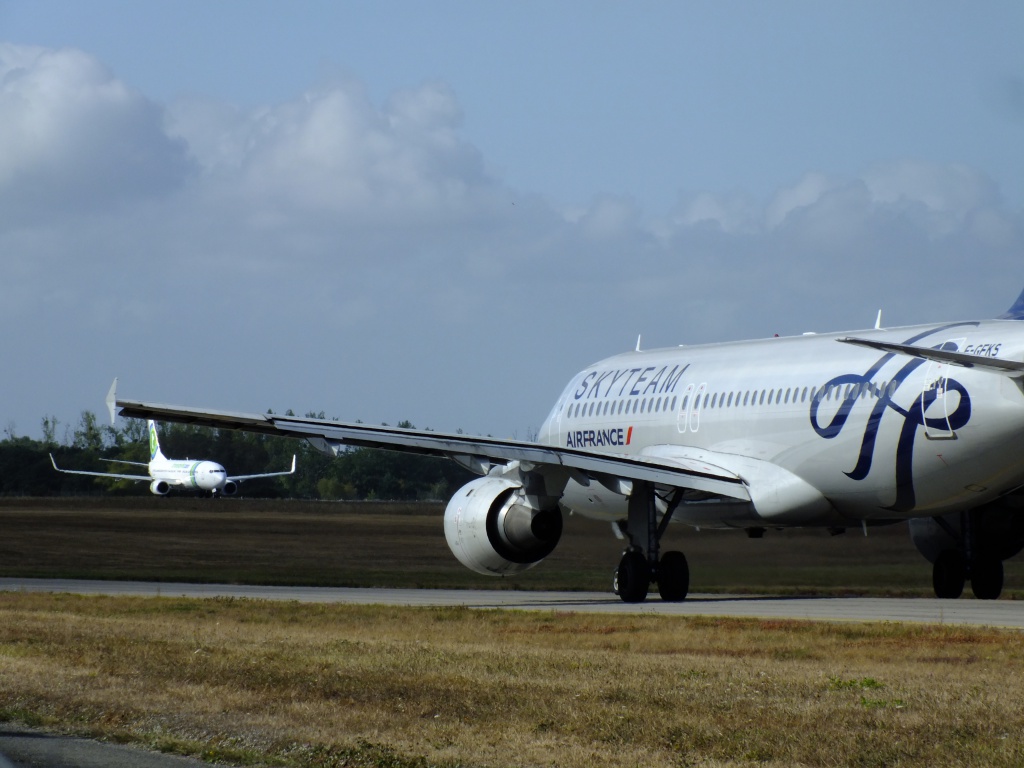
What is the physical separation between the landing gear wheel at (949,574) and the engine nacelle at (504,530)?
5960 millimetres

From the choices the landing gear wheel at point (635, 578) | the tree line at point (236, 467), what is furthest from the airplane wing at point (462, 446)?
the tree line at point (236, 467)

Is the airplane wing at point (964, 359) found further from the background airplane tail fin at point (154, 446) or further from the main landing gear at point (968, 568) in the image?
the background airplane tail fin at point (154, 446)

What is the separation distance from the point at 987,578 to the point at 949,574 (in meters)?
0.59

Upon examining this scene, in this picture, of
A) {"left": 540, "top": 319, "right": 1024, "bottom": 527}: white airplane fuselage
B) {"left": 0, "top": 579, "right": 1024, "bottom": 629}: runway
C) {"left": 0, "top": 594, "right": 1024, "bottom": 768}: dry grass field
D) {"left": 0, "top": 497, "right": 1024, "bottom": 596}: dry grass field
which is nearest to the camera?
{"left": 0, "top": 594, "right": 1024, "bottom": 768}: dry grass field

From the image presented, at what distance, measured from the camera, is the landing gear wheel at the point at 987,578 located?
24.2 meters

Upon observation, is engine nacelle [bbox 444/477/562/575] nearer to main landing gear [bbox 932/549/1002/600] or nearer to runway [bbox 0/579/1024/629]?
runway [bbox 0/579/1024/629]

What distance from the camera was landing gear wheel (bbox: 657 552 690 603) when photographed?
24.6 m

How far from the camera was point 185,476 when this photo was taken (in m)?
99.9

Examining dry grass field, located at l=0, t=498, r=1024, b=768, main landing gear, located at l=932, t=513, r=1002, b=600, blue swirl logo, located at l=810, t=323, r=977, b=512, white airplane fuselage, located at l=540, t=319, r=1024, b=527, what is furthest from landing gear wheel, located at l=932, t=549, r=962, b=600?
blue swirl logo, located at l=810, t=323, r=977, b=512

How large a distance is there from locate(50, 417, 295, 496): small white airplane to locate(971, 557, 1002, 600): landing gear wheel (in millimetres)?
75105

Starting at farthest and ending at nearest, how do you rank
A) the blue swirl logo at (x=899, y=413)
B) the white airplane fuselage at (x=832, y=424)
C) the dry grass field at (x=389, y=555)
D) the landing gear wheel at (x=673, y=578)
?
1. the dry grass field at (x=389, y=555)
2. the landing gear wheel at (x=673, y=578)
3. the blue swirl logo at (x=899, y=413)
4. the white airplane fuselage at (x=832, y=424)

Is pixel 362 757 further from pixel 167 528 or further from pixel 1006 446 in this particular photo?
pixel 167 528

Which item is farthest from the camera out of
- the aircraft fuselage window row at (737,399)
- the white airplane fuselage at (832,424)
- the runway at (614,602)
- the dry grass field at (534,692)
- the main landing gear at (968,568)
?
the main landing gear at (968,568)

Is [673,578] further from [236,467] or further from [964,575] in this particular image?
[236,467]
